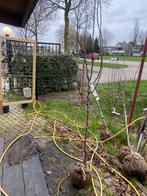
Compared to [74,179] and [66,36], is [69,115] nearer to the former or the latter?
[74,179]

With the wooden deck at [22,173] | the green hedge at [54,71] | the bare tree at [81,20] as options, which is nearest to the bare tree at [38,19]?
the green hedge at [54,71]

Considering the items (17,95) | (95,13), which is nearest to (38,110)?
(17,95)

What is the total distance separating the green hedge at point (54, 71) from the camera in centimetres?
634

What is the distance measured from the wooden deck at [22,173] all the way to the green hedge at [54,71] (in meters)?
3.41

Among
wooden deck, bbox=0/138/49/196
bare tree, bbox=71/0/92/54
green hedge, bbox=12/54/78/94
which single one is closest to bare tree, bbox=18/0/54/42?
green hedge, bbox=12/54/78/94

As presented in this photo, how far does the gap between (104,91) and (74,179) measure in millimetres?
5578

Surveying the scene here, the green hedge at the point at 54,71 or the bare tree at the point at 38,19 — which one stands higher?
the bare tree at the point at 38,19

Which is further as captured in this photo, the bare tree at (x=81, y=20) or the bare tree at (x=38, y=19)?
the bare tree at (x=38, y=19)

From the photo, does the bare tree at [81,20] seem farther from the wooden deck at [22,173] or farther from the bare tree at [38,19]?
the bare tree at [38,19]

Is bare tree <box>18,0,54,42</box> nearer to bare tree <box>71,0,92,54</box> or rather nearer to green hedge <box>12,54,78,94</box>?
green hedge <box>12,54,78,94</box>

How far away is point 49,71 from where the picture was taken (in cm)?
657

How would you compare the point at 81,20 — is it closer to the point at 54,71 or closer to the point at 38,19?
the point at 54,71

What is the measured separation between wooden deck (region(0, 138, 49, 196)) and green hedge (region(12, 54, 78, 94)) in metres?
3.41

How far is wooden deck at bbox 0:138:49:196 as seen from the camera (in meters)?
2.00
